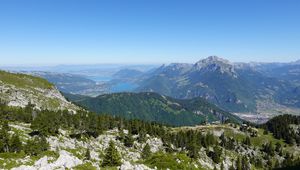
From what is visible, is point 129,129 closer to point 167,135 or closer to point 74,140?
point 167,135

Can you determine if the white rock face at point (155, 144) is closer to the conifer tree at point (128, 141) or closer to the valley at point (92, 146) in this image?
the valley at point (92, 146)

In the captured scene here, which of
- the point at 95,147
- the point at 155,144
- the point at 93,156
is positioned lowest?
the point at 155,144

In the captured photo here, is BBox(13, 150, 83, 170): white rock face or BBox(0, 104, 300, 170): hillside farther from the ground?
BBox(13, 150, 83, 170): white rock face

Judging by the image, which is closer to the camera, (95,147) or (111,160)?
(111,160)

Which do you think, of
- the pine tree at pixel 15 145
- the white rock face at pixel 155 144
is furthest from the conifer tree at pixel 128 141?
the pine tree at pixel 15 145

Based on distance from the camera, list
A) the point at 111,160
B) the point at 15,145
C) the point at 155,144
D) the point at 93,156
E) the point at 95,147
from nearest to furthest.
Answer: the point at 111,160, the point at 15,145, the point at 93,156, the point at 95,147, the point at 155,144

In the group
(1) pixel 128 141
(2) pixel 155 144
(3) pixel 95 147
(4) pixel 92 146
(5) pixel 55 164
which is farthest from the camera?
(2) pixel 155 144

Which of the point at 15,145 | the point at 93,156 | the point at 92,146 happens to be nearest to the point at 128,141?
the point at 92,146

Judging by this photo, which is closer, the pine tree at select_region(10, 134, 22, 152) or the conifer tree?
the pine tree at select_region(10, 134, 22, 152)

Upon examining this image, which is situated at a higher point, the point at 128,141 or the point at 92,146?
the point at 92,146

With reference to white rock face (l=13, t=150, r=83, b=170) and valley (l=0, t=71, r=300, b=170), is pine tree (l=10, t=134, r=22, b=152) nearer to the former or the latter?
valley (l=0, t=71, r=300, b=170)

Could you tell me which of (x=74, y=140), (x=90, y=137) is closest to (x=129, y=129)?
(x=90, y=137)

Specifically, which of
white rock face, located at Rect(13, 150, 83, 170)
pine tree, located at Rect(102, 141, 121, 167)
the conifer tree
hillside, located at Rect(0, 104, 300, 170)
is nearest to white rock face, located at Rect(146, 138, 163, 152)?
hillside, located at Rect(0, 104, 300, 170)

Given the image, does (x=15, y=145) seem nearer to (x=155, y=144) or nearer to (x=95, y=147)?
(x=95, y=147)
